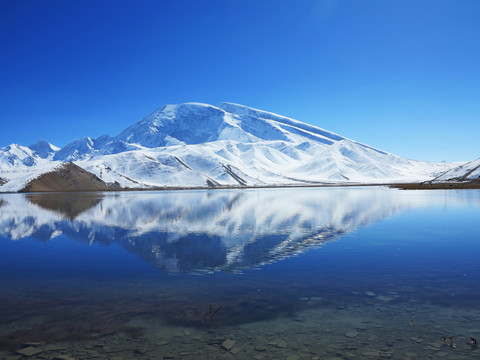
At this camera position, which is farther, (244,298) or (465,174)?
(465,174)

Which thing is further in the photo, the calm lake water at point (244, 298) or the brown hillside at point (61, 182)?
the brown hillside at point (61, 182)

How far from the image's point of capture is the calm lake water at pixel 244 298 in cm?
942

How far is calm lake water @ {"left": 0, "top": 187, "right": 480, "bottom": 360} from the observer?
30.9 feet

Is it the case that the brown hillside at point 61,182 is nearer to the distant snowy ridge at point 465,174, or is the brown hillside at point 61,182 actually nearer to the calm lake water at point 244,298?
the calm lake water at point 244,298

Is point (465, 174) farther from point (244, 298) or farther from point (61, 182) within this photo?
point (61, 182)

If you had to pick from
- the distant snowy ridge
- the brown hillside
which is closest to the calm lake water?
the distant snowy ridge

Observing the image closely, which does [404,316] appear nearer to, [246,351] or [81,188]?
[246,351]

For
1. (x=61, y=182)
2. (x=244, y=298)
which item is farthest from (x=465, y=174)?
(x=61, y=182)

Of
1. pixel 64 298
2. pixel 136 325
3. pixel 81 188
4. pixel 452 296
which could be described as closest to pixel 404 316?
pixel 452 296

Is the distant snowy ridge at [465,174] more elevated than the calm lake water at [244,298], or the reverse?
the distant snowy ridge at [465,174]

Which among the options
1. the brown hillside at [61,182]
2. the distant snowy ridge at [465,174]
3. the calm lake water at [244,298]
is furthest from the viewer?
the brown hillside at [61,182]

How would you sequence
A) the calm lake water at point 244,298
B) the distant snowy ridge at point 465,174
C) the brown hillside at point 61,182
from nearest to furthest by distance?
the calm lake water at point 244,298 → the distant snowy ridge at point 465,174 → the brown hillside at point 61,182

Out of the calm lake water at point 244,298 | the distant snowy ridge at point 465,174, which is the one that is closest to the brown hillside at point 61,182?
the calm lake water at point 244,298

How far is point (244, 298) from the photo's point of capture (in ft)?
42.2
